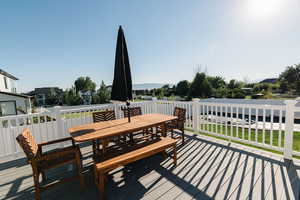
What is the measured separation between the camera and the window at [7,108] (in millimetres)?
12414

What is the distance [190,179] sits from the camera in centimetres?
219

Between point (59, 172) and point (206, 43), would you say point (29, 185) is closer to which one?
point (59, 172)

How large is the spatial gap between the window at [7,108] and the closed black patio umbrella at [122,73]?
15515mm

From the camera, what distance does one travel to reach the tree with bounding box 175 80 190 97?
27.2 m

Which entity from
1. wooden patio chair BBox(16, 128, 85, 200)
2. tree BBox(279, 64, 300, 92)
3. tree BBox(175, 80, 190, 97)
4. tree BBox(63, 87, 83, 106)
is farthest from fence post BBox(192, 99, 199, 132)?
tree BBox(279, 64, 300, 92)

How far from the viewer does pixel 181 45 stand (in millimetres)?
9289

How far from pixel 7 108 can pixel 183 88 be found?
2474cm

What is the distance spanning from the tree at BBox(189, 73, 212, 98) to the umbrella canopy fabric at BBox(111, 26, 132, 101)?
2231 centimetres

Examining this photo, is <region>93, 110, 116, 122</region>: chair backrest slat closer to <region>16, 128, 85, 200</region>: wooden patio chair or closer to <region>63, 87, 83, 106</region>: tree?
<region>16, 128, 85, 200</region>: wooden patio chair

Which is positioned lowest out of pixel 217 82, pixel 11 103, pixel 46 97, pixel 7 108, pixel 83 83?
pixel 7 108

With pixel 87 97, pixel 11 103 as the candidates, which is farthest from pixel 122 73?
pixel 87 97

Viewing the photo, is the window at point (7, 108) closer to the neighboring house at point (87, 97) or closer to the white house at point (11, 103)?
the white house at point (11, 103)

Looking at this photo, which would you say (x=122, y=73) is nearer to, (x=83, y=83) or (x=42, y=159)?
(x=42, y=159)

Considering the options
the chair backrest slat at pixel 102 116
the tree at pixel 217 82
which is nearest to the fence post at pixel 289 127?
the chair backrest slat at pixel 102 116
